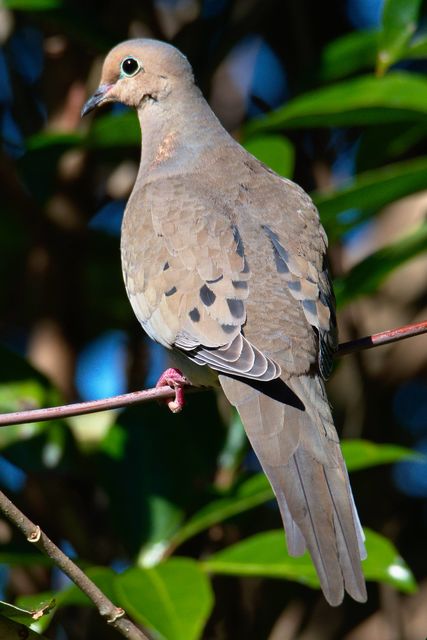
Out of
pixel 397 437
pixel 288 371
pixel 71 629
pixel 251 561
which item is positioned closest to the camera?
pixel 288 371

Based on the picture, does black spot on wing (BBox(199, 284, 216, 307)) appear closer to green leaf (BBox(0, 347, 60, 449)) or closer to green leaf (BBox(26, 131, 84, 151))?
green leaf (BBox(0, 347, 60, 449))

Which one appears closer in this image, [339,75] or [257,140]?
[257,140]

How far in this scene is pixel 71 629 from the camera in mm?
3342

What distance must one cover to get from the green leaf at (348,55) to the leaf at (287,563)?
65.0 inches

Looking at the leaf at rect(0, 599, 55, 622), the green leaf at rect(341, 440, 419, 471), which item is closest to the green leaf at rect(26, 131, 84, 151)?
the green leaf at rect(341, 440, 419, 471)

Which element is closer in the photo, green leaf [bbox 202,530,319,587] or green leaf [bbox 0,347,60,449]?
green leaf [bbox 202,530,319,587]

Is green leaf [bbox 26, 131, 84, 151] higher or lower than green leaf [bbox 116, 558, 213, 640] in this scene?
higher

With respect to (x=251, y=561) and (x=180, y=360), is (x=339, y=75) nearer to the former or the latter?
(x=180, y=360)

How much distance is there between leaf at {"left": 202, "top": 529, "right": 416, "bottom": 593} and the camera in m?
2.67

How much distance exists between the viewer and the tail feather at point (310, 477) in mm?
2139

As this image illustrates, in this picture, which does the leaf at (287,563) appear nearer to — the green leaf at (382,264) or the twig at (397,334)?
the green leaf at (382,264)

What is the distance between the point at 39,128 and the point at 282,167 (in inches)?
45.8

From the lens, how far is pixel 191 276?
2.70m

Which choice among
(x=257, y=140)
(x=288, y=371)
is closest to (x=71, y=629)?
(x=288, y=371)
